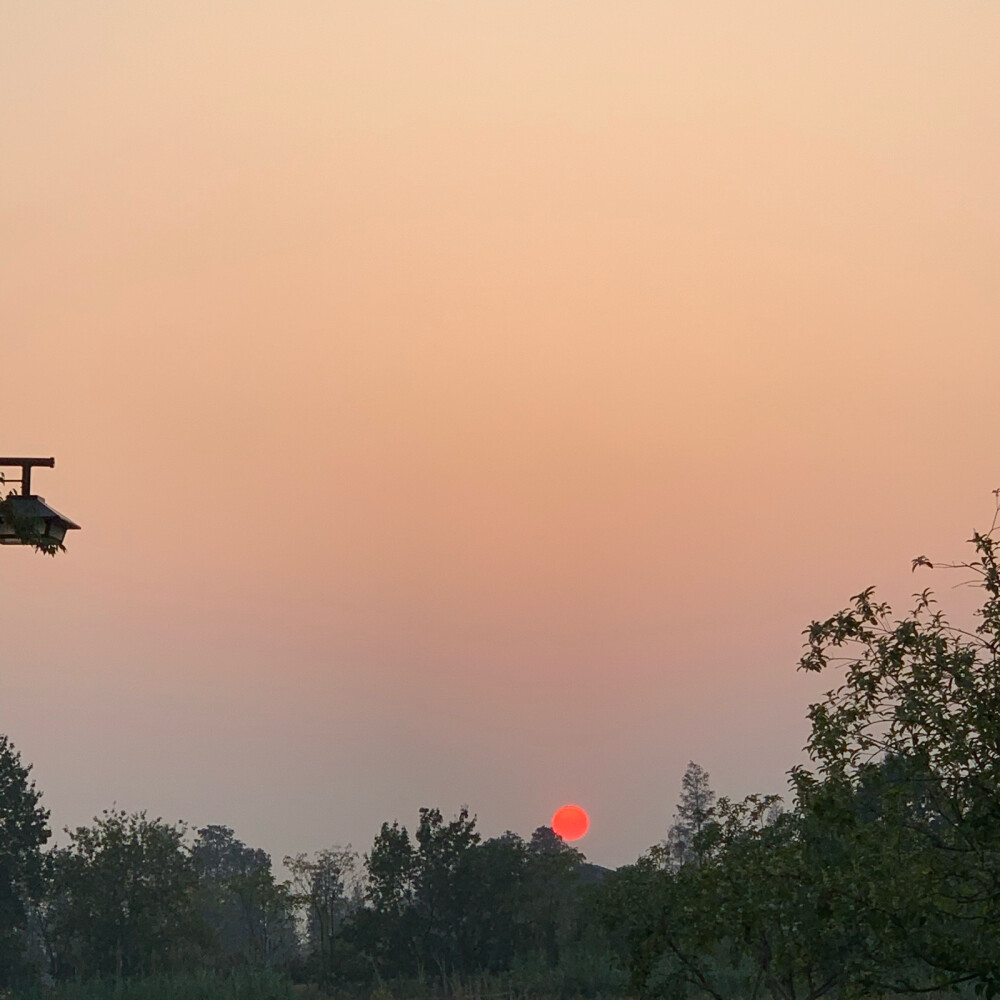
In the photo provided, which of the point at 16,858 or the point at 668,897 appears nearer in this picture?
the point at 668,897

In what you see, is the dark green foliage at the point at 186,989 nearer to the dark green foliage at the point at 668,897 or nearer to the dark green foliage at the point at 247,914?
the dark green foliage at the point at 668,897

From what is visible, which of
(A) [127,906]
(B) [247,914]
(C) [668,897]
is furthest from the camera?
(B) [247,914]

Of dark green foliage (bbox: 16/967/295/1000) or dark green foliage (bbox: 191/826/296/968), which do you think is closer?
dark green foliage (bbox: 16/967/295/1000)

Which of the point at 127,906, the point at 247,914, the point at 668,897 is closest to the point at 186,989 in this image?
the point at 127,906

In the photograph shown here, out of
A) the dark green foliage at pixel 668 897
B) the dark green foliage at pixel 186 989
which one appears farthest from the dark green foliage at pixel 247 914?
the dark green foliage at pixel 186 989

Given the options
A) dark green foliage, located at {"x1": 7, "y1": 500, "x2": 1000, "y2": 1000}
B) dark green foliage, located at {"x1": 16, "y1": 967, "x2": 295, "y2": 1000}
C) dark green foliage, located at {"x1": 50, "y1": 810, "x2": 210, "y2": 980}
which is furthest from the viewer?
dark green foliage, located at {"x1": 50, "y1": 810, "x2": 210, "y2": 980}

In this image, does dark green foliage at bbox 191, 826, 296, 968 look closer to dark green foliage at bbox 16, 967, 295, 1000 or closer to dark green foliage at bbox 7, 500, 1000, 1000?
dark green foliage at bbox 7, 500, 1000, 1000

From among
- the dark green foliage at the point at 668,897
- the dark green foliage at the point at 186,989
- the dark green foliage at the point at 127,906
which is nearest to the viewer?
the dark green foliage at the point at 668,897

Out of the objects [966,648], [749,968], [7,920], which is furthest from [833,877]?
[7,920]

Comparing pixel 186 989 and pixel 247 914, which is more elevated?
pixel 247 914

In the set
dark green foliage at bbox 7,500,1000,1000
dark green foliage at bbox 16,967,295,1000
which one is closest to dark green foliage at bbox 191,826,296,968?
dark green foliage at bbox 7,500,1000,1000

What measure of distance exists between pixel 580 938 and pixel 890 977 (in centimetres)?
6112

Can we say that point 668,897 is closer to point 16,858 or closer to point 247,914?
point 16,858

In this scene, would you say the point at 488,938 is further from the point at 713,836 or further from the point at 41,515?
the point at 41,515
